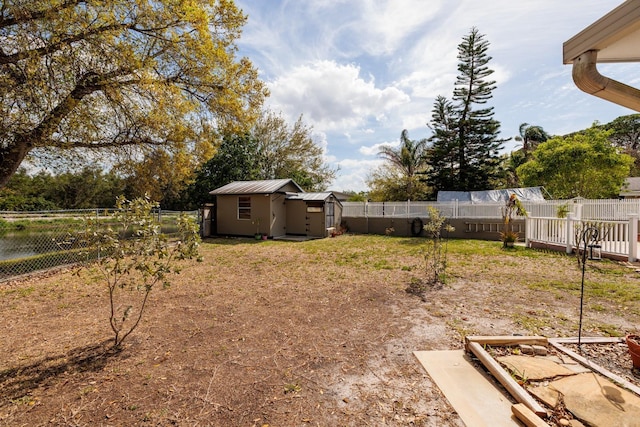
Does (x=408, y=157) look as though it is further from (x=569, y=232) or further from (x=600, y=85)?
(x=600, y=85)

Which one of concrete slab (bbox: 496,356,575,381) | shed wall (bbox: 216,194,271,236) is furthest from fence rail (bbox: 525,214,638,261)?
shed wall (bbox: 216,194,271,236)

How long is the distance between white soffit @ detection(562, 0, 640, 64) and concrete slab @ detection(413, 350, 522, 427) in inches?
Result: 104

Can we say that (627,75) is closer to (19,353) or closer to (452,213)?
(19,353)

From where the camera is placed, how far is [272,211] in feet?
45.0

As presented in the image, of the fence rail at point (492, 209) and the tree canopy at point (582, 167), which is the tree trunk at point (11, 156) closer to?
the fence rail at point (492, 209)

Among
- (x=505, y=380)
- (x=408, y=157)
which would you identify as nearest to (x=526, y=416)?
(x=505, y=380)

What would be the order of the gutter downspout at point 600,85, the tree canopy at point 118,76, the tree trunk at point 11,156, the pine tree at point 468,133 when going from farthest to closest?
the pine tree at point 468,133 → the tree trunk at point 11,156 → the tree canopy at point 118,76 → the gutter downspout at point 600,85

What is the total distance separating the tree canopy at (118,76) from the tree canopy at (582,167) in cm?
1643

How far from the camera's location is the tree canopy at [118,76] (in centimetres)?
490

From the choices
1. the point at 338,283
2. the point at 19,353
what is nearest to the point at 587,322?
the point at 338,283

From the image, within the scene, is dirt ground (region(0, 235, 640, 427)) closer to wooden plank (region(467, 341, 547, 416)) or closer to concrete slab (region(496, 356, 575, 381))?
wooden plank (region(467, 341, 547, 416))

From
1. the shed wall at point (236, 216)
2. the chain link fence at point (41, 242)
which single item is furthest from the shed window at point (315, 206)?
the chain link fence at point (41, 242)

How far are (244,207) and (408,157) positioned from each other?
13317mm

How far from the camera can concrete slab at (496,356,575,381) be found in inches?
100
